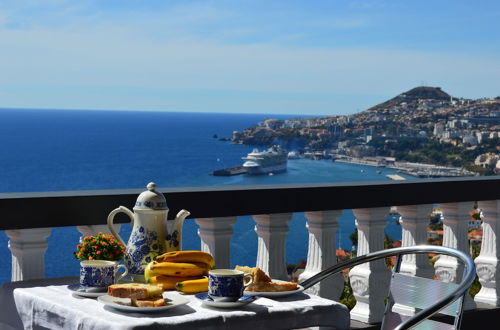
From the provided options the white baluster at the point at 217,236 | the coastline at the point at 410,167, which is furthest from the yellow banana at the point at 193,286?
the coastline at the point at 410,167

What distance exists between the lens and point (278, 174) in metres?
77.2

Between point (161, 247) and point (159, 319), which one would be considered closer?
point (159, 319)

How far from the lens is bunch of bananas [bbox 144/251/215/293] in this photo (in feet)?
7.80

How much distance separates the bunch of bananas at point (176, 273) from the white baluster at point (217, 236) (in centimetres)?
82

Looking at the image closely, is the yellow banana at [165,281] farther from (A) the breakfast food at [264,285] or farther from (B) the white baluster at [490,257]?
(B) the white baluster at [490,257]

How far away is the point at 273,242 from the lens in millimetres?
3443

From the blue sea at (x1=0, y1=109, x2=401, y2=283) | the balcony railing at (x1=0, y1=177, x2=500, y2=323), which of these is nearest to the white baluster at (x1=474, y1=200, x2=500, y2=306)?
the balcony railing at (x1=0, y1=177, x2=500, y2=323)

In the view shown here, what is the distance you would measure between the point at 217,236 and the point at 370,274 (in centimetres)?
80

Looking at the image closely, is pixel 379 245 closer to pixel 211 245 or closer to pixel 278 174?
pixel 211 245

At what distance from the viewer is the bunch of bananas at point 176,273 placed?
2.38 m

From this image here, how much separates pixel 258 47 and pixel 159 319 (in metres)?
95.6

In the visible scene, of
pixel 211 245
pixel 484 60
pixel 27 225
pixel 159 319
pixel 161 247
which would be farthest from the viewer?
pixel 484 60

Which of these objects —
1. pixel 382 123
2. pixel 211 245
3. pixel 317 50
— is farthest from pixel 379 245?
pixel 317 50

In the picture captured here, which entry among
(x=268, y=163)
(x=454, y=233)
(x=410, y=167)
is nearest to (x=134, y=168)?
(x=268, y=163)
